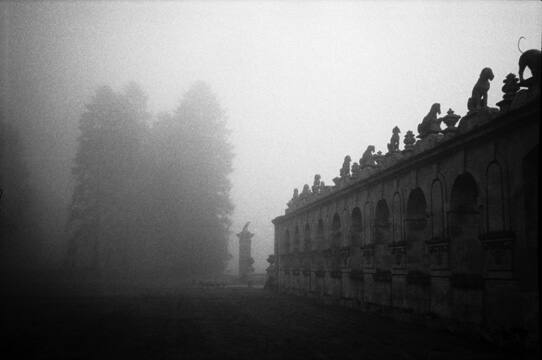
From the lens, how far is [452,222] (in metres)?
12.4

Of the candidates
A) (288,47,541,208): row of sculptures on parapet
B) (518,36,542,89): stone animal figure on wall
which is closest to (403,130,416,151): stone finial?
(288,47,541,208): row of sculptures on parapet

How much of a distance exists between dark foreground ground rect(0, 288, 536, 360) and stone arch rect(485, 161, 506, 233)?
2579 millimetres

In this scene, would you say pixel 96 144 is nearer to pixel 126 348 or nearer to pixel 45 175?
pixel 45 175

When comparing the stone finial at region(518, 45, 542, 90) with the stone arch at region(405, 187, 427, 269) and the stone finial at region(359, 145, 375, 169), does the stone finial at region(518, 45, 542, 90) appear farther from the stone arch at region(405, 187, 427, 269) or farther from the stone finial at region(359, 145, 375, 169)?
A: the stone finial at region(359, 145, 375, 169)

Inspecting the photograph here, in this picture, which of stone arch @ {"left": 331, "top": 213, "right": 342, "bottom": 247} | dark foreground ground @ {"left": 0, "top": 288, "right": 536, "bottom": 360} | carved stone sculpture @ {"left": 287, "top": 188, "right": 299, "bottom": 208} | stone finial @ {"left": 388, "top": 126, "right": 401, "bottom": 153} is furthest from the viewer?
carved stone sculpture @ {"left": 287, "top": 188, "right": 299, "bottom": 208}

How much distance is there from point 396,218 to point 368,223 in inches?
94.7

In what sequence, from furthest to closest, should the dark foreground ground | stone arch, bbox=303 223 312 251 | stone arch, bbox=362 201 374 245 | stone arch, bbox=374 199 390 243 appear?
1. stone arch, bbox=303 223 312 251
2. stone arch, bbox=362 201 374 245
3. stone arch, bbox=374 199 390 243
4. the dark foreground ground

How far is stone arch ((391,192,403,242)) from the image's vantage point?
1527 centimetres

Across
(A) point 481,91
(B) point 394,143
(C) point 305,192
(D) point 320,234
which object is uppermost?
(A) point 481,91

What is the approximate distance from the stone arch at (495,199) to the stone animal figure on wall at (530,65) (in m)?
1.80

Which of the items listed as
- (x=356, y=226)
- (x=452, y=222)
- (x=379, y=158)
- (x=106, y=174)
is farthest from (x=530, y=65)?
(x=106, y=174)

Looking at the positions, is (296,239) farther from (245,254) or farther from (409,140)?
(409,140)

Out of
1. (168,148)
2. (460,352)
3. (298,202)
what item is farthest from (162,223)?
(460,352)

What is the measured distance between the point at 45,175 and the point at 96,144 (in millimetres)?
26981
